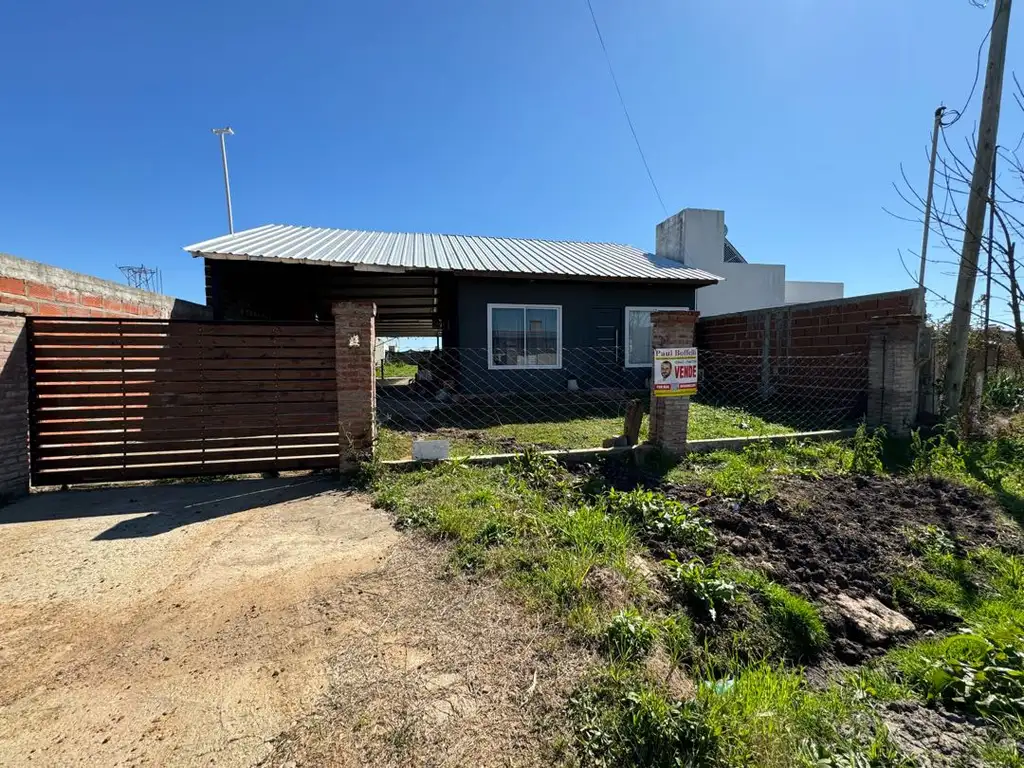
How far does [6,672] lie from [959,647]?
4836mm

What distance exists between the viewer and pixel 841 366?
344 inches

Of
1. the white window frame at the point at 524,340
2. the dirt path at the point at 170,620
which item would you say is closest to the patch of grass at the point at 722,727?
the dirt path at the point at 170,620

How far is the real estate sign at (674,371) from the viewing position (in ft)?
18.3

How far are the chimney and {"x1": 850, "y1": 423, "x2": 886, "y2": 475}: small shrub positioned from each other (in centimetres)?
1245

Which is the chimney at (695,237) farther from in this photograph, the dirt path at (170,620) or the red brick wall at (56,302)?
the dirt path at (170,620)

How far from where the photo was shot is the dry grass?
67.5 inches

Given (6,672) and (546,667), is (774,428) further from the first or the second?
(6,672)

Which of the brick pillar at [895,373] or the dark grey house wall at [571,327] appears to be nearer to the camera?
the brick pillar at [895,373]

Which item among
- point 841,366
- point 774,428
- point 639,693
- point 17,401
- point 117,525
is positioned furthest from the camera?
point 841,366

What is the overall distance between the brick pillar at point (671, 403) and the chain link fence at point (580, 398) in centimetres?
111

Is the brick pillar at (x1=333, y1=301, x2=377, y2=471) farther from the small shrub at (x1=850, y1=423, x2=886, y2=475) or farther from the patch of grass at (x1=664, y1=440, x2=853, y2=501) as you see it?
the small shrub at (x1=850, y1=423, x2=886, y2=475)

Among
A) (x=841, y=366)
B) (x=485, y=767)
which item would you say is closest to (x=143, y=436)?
(x=485, y=767)

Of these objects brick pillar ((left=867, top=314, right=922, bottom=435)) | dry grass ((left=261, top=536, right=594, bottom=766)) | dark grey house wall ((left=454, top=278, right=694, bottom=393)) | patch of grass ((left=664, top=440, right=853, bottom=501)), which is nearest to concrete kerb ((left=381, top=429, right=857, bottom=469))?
patch of grass ((left=664, top=440, right=853, bottom=501))

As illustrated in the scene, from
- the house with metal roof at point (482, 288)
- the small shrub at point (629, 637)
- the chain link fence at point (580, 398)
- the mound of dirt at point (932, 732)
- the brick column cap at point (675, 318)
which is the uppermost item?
the house with metal roof at point (482, 288)
